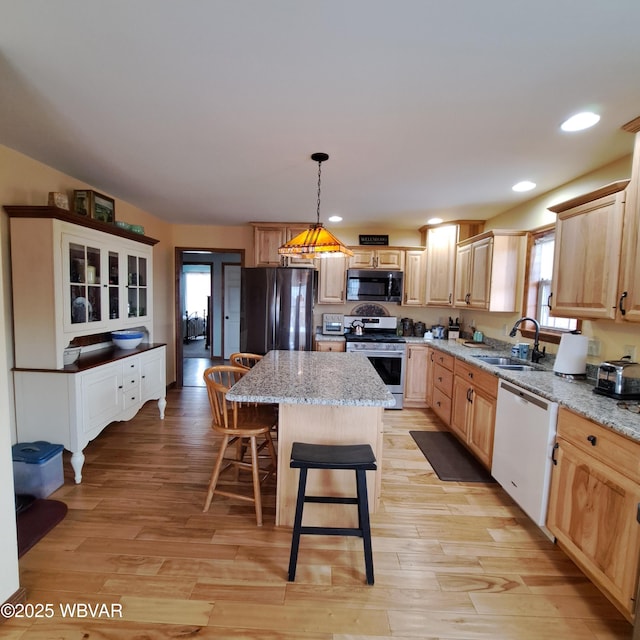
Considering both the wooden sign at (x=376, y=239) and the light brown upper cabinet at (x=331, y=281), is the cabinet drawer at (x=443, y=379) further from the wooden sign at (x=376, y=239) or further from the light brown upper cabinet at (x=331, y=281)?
the wooden sign at (x=376, y=239)

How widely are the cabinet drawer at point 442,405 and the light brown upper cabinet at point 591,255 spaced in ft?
4.82

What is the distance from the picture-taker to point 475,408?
2758 millimetres

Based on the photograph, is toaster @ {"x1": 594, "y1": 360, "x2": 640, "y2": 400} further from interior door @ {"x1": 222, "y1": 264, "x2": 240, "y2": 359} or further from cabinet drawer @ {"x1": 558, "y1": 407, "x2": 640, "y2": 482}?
interior door @ {"x1": 222, "y1": 264, "x2": 240, "y2": 359}

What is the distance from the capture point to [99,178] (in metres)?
2.85

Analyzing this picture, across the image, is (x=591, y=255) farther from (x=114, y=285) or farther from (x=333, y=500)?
(x=114, y=285)

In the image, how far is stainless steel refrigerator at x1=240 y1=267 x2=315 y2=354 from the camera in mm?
4012

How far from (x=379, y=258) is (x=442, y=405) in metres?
2.04

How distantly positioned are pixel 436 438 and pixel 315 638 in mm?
2292

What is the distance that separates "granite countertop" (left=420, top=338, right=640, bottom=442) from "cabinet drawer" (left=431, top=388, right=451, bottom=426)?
2.36ft

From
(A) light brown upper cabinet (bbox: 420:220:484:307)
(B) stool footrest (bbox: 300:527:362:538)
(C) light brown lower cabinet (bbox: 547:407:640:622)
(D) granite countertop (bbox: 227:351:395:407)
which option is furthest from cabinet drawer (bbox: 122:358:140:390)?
(A) light brown upper cabinet (bbox: 420:220:484:307)

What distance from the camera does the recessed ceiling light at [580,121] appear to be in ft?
5.64

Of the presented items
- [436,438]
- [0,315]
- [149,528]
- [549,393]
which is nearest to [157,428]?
[149,528]

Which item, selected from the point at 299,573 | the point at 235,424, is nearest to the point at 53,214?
the point at 235,424

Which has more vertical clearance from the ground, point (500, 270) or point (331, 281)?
point (500, 270)
